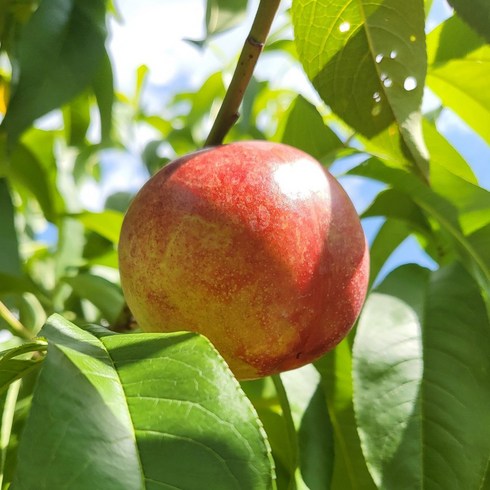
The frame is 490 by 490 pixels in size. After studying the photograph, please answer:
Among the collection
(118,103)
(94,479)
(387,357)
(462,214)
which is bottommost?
(94,479)

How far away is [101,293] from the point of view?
1.36m

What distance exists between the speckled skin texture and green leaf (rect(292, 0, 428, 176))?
114mm

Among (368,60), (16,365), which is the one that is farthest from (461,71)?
(16,365)

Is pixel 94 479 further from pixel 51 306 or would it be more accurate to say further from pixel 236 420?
pixel 51 306

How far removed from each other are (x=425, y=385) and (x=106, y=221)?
0.79 meters

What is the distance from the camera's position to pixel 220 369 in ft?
1.98

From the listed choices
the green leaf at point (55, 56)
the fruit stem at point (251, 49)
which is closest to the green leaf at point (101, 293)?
the green leaf at point (55, 56)

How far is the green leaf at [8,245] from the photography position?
1.18 m

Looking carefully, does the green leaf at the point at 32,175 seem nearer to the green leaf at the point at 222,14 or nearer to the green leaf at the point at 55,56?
the green leaf at the point at 55,56

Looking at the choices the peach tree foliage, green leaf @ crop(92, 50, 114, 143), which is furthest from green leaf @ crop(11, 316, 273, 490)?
green leaf @ crop(92, 50, 114, 143)

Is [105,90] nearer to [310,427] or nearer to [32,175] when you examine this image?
[32,175]

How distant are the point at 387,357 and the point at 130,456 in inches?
18.8

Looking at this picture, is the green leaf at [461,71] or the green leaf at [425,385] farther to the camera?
the green leaf at [461,71]

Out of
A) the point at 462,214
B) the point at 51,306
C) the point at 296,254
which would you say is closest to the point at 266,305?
the point at 296,254
